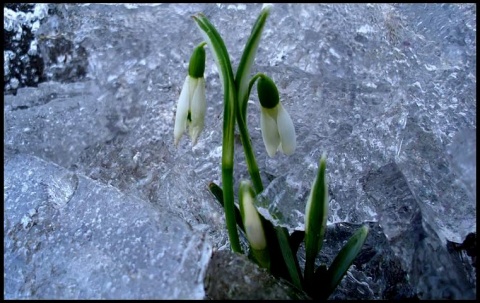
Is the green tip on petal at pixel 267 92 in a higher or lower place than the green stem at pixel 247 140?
higher

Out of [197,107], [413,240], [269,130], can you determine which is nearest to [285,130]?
[269,130]

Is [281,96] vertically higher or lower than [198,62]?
lower

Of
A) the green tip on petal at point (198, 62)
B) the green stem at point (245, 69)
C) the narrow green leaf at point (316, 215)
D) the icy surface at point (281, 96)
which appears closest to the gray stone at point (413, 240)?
the icy surface at point (281, 96)

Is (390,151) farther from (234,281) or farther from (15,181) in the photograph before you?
(15,181)

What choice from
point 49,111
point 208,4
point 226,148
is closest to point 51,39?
point 49,111

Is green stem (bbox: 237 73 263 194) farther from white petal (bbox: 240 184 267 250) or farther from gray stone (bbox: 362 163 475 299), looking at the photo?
gray stone (bbox: 362 163 475 299)

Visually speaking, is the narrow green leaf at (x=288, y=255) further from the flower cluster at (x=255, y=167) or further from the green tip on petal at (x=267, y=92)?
the green tip on petal at (x=267, y=92)

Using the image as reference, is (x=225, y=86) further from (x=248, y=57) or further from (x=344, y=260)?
(x=344, y=260)
